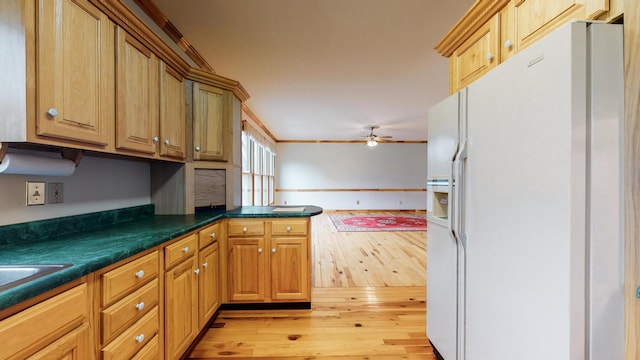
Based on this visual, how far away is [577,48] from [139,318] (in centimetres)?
201

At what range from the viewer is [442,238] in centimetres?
154

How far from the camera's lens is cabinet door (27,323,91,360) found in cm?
77

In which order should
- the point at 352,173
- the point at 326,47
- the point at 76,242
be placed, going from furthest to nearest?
the point at 352,173
the point at 326,47
the point at 76,242

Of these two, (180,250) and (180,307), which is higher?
(180,250)

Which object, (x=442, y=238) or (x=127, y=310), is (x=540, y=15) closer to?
(x=442, y=238)

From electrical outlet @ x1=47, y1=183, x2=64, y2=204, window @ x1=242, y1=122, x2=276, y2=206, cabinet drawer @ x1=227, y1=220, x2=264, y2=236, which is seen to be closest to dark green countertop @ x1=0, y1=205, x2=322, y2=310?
electrical outlet @ x1=47, y1=183, x2=64, y2=204

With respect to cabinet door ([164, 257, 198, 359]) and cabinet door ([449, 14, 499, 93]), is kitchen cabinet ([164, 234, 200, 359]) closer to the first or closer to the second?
cabinet door ([164, 257, 198, 359])

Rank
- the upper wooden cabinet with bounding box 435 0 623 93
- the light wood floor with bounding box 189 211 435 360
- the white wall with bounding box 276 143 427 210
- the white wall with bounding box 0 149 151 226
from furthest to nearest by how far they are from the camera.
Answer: the white wall with bounding box 276 143 427 210 → the light wood floor with bounding box 189 211 435 360 → the white wall with bounding box 0 149 151 226 → the upper wooden cabinet with bounding box 435 0 623 93

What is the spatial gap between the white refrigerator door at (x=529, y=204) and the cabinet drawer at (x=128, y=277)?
1593mm

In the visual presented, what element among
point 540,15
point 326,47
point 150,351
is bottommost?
point 150,351

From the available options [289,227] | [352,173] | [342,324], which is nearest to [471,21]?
[289,227]

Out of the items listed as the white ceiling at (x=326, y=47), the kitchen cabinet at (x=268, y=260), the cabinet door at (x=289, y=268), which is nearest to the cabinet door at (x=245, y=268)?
the kitchen cabinet at (x=268, y=260)

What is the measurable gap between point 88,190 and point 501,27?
2.60 metres

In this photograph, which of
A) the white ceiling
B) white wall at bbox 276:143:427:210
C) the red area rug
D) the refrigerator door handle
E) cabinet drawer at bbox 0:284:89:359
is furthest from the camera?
white wall at bbox 276:143:427:210
